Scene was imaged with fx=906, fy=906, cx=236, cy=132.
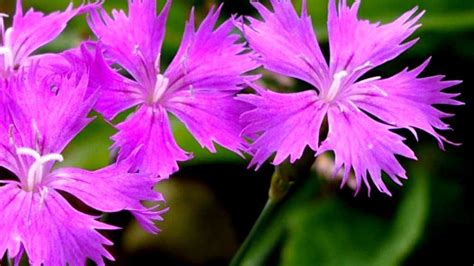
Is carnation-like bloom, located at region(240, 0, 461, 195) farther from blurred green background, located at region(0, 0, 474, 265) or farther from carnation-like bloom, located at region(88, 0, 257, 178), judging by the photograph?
blurred green background, located at region(0, 0, 474, 265)

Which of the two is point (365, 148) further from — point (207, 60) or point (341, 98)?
point (207, 60)

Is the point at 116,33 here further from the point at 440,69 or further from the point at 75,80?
the point at 440,69

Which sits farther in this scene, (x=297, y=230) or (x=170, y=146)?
(x=297, y=230)

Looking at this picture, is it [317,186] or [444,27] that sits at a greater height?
[444,27]

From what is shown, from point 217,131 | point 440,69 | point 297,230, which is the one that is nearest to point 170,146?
point 217,131

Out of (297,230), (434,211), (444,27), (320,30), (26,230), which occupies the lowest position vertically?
(26,230)

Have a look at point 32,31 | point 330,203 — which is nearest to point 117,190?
point 32,31

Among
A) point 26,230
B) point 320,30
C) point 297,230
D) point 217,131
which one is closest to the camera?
point 26,230

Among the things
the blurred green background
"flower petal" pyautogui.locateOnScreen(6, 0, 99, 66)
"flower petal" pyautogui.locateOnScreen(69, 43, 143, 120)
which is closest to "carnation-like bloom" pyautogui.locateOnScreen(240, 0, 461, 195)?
"flower petal" pyautogui.locateOnScreen(69, 43, 143, 120)
